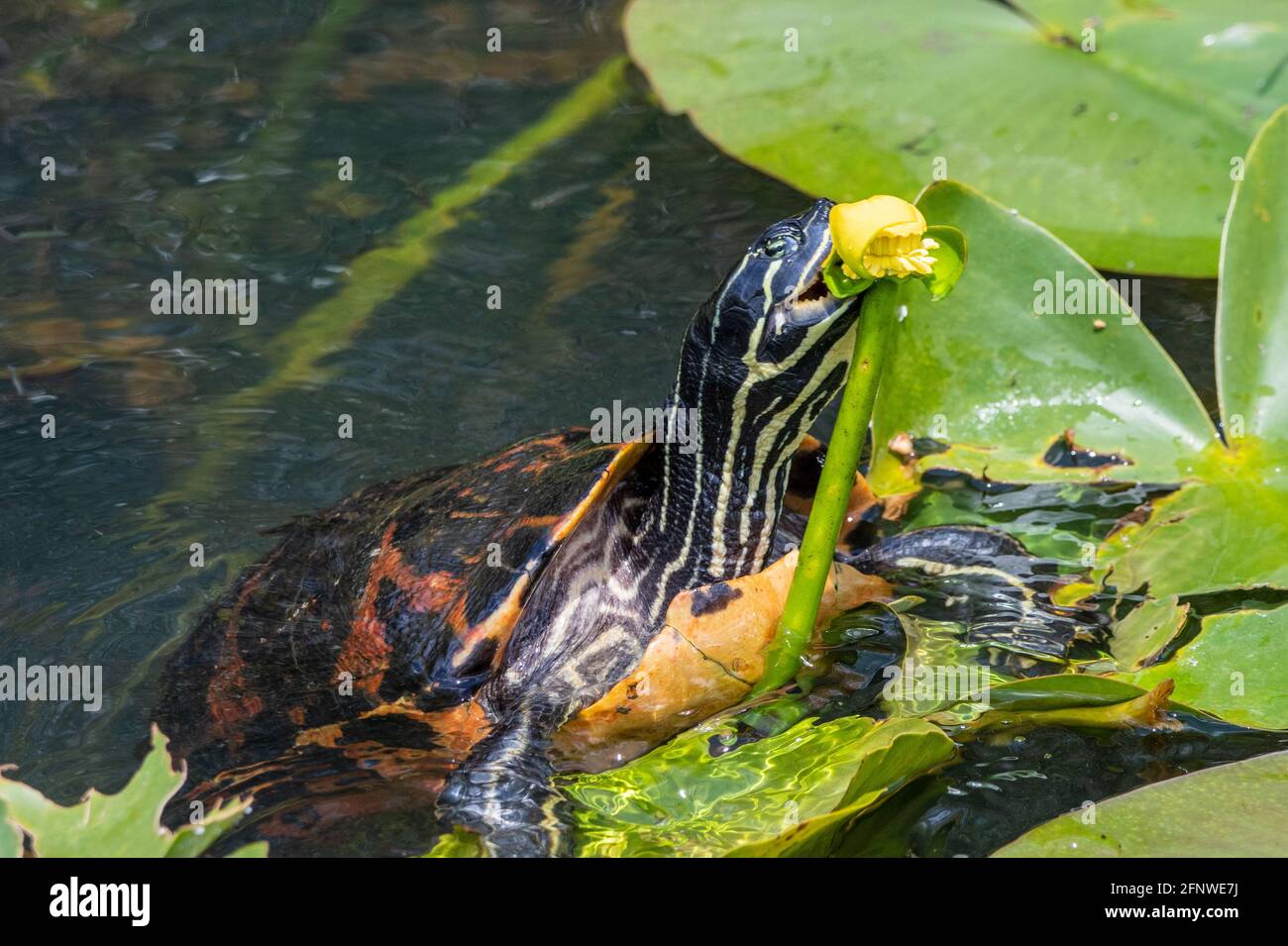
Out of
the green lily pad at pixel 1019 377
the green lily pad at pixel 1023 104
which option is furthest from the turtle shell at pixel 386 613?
the green lily pad at pixel 1023 104

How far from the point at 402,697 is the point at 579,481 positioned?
0.70m

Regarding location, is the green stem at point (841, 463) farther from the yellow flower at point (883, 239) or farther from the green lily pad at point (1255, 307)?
the green lily pad at point (1255, 307)

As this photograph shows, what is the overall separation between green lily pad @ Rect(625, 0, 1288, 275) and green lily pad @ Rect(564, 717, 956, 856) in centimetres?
251

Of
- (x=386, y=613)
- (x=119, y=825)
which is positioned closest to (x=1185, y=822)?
(x=119, y=825)

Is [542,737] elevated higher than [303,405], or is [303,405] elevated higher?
[303,405]

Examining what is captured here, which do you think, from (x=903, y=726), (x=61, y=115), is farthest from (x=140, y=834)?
(x=61, y=115)

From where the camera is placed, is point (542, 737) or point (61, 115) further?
point (61, 115)

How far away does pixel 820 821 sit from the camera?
88.5 inches

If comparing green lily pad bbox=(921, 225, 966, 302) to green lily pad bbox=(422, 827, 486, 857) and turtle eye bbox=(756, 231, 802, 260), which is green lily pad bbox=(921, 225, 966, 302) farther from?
green lily pad bbox=(422, 827, 486, 857)

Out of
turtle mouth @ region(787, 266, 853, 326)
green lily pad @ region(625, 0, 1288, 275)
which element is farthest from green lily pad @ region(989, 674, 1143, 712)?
green lily pad @ region(625, 0, 1288, 275)

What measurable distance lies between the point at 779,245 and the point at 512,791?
4.39 ft

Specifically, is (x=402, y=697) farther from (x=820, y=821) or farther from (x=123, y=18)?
(x=123, y=18)

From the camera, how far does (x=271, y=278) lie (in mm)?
5262

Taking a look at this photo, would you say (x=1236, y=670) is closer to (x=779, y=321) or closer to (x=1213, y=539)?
(x=1213, y=539)
